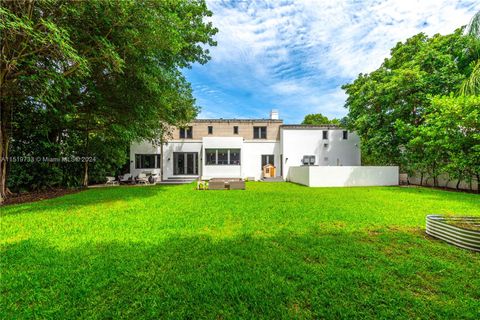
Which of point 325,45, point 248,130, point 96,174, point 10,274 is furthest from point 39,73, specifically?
point 248,130

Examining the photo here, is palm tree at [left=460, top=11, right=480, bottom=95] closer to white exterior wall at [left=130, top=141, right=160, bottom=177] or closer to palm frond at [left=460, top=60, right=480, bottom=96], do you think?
palm frond at [left=460, top=60, right=480, bottom=96]

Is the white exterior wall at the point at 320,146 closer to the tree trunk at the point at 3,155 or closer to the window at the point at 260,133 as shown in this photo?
the window at the point at 260,133

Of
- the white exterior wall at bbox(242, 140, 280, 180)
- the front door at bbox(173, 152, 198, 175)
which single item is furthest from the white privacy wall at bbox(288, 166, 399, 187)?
the front door at bbox(173, 152, 198, 175)

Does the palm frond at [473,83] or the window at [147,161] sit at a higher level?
the palm frond at [473,83]

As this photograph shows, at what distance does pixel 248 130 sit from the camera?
22438mm

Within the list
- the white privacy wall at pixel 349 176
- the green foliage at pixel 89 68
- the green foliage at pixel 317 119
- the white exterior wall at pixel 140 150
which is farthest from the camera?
the green foliage at pixel 317 119

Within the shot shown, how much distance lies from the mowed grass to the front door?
609 inches

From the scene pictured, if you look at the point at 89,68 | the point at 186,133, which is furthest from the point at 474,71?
the point at 186,133

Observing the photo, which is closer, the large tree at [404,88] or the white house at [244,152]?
the large tree at [404,88]

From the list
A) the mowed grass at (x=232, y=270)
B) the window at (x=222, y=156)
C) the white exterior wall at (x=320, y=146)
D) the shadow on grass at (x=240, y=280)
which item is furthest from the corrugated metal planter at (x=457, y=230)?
the window at (x=222, y=156)

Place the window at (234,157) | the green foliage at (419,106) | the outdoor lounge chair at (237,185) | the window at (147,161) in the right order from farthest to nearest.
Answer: the window at (147,161) → the window at (234,157) → the outdoor lounge chair at (237,185) → the green foliage at (419,106)

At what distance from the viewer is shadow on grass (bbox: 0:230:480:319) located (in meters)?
2.20

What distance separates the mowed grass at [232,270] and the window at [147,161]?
51.9ft

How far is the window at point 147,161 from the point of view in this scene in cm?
2094
